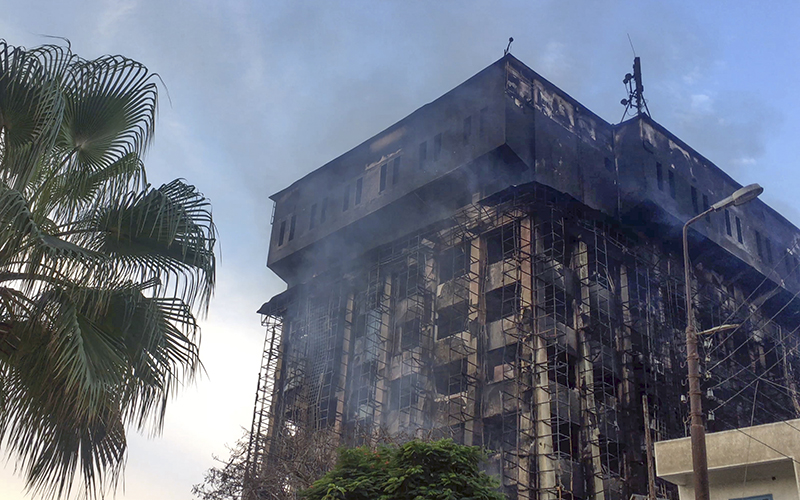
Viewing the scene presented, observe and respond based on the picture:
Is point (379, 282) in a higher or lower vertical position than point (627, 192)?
lower

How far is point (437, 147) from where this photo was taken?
40281 millimetres

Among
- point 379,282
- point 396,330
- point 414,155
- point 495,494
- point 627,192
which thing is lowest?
point 495,494

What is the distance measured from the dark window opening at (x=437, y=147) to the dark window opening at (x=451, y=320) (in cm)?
747

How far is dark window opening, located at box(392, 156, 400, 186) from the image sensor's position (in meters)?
41.9

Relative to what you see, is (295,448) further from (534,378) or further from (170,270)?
(170,270)

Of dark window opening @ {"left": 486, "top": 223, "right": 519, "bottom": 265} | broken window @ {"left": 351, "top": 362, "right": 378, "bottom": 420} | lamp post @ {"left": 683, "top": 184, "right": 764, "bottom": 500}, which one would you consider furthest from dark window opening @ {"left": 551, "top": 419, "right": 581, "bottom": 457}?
lamp post @ {"left": 683, "top": 184, "right": 764, "bottom": 500}

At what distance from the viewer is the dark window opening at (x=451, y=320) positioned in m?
38.2

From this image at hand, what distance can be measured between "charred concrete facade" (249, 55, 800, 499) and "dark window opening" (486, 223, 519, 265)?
170mm

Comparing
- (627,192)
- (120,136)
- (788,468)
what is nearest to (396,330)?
(627,192)

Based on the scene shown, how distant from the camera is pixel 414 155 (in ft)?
136

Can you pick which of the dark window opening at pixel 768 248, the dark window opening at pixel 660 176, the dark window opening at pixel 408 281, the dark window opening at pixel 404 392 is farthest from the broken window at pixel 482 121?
the dark window opening at pixel 768 248

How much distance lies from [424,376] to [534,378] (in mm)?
6757

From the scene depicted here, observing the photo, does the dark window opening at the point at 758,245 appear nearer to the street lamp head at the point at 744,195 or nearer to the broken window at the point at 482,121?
the broken window at the point at 482,121

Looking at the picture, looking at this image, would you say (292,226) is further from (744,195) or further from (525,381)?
(744,195)
